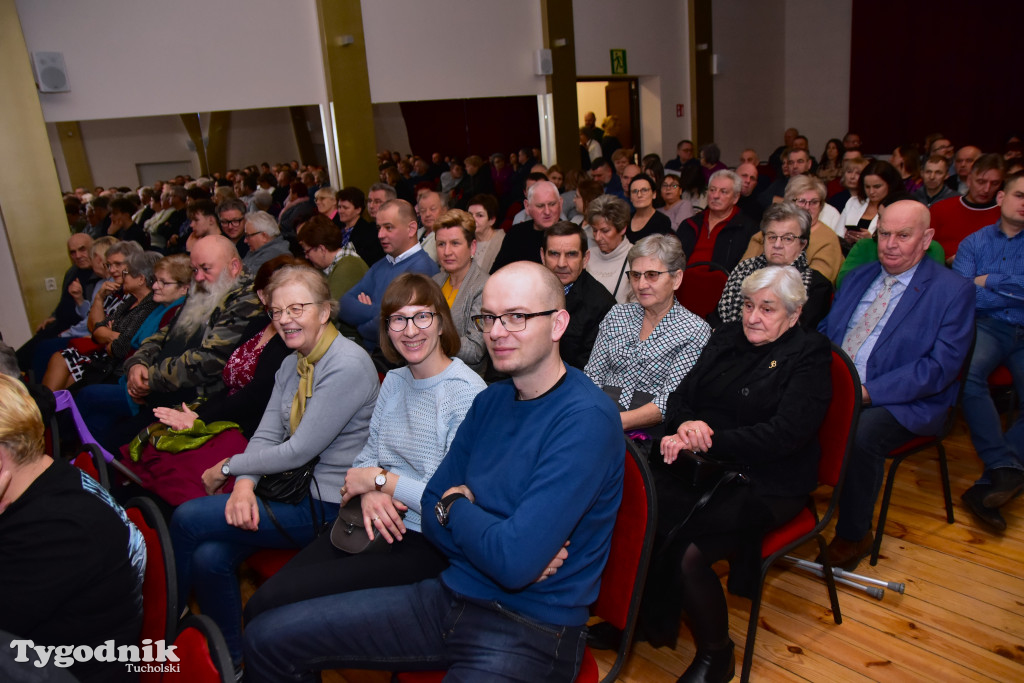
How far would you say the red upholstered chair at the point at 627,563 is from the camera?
62.0 inches

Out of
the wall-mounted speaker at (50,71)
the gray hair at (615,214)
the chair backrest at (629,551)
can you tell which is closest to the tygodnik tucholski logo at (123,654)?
the chair backrest at (629,551)

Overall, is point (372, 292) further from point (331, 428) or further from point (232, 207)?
point (232, 207)

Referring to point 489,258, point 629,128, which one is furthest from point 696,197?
point 629,128

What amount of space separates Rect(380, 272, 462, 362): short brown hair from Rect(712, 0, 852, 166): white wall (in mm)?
9492

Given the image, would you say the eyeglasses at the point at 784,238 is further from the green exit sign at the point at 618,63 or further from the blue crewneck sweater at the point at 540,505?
the green exit sign at the point at 618,63

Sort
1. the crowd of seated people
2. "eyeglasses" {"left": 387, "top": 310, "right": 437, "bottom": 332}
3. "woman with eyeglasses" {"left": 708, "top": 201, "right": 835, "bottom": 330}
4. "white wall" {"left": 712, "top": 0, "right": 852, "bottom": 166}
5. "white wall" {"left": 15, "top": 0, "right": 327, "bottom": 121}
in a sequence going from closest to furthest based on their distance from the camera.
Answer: the crowd of seated people → "eyeglasses" {"left": 387, "top": 310, "right": 437, "bottom": 332} → "woman with eyeglasses" {"left": 708, "top": 201, "right": 835, "bottom": 330} → "white wall" {"left": 15, "top": 0, "right": 327, "bottom": 121} → "white wall" {"left": 712, "top": 0, "right": 852, "bottom": 166}

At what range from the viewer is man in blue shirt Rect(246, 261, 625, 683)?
1.45 metres

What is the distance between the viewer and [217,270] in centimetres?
338

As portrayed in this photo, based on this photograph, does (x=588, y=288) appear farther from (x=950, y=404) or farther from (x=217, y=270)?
(x=217, y=270)

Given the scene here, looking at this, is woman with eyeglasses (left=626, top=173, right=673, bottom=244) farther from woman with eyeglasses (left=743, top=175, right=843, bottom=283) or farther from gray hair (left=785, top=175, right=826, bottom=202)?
gray hair (left=785, top=175, right=826, bottom=202)

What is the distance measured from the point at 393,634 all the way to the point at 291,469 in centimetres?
81

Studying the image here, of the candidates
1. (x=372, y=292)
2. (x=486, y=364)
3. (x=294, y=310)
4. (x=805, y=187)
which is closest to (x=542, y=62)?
(x=805, y=187)

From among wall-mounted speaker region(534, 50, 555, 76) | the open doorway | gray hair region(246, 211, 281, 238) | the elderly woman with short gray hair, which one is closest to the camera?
the elderly woman with short gray hair

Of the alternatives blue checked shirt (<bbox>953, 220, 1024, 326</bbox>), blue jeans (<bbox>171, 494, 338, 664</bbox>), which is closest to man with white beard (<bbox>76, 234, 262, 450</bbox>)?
blue jeans (<bbox>171, 494, 338, 664</bbox>)
